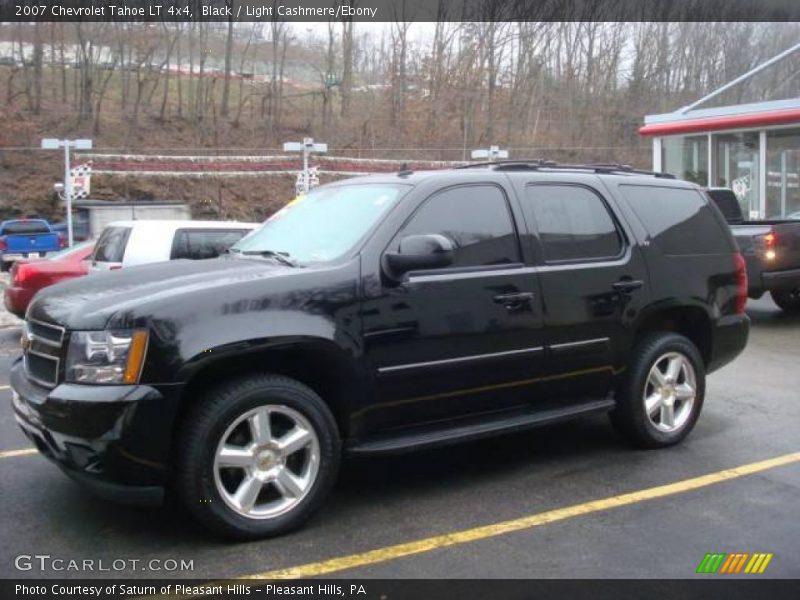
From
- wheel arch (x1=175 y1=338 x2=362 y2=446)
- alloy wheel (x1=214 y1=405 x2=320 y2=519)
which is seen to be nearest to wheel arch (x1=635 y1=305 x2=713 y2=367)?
wheel arch (x1=175 y1=338 x2=362 y2=446)

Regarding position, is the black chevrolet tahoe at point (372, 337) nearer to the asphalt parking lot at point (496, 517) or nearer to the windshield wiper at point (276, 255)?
the windshield wiper at point (276, 255)

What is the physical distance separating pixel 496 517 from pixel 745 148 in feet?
54.3

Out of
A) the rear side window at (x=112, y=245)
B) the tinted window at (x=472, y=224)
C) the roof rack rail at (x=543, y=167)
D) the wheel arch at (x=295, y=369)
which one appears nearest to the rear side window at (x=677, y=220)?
the roof rack rail at (x=543, y=167)

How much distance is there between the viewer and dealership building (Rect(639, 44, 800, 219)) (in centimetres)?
1742

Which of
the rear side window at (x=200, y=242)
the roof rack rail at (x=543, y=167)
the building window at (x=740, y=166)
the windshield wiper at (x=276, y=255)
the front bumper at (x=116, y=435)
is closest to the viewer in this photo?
the front bumper at (x=116, y=435)

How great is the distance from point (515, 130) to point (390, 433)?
4319cm

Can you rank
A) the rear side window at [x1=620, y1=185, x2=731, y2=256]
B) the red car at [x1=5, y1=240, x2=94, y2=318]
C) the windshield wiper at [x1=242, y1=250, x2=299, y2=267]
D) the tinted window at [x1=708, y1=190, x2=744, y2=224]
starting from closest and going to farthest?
the windshield wiper at [x1=242, y1=250, x2=299, y2=267], the rear side window at [x1=620, y1=185, x2=731, y2=256], the red car at [x1=5, y1=240, x2=94, y2=318], the tinted window at [x1=708, y1=190, x2=744, y2=224]

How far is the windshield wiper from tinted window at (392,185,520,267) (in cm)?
67

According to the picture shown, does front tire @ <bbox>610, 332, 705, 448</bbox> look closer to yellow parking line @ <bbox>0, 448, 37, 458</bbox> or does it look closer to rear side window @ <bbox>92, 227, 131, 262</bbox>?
yellow parking line @ <bbox>0, 448, 37, 458</bbox>

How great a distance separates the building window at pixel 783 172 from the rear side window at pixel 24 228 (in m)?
18.4

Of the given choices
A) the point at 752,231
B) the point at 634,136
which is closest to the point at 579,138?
the point at 634,136

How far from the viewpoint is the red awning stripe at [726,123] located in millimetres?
16906

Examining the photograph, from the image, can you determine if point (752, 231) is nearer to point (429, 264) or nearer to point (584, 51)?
point (429, 264)

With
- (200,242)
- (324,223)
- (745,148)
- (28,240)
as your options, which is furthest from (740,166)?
(28,240)
